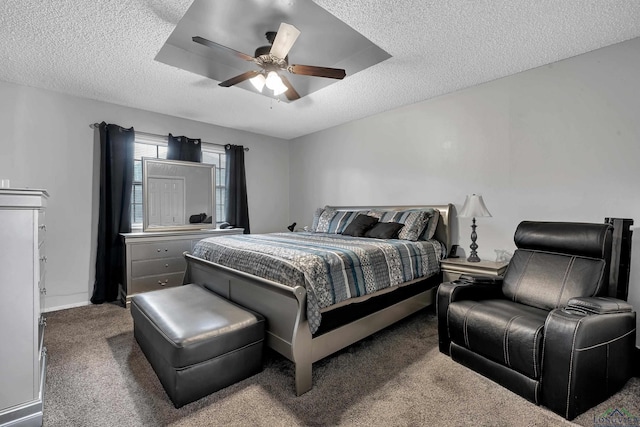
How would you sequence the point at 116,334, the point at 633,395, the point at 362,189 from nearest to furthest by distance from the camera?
the point at 633,395, the point at 116,334, the point at 362,189

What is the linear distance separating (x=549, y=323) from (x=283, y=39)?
2458mm

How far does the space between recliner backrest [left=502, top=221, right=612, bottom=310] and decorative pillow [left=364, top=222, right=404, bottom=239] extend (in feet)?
3.82

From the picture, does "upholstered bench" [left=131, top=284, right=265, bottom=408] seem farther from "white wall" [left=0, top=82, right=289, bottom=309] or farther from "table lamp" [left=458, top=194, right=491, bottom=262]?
"table lamp" [left=458, top=194, right=491, bottom=262]

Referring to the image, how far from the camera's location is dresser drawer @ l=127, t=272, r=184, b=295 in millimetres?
3600

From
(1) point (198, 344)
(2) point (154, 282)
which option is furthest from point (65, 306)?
(1) point (198, 344)

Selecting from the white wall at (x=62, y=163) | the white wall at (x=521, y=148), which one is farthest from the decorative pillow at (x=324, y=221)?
the white wall at (x=62, y=163)

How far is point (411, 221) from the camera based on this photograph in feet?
11.0

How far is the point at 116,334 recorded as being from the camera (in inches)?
108

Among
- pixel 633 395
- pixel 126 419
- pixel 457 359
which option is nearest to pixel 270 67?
pixel 126 419

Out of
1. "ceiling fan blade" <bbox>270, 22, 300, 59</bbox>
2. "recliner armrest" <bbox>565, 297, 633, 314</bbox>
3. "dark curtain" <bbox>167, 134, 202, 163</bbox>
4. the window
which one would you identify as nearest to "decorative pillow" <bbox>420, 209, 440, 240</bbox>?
"recliner armrest" <bbox>565, 297, 633, 314</bbox>

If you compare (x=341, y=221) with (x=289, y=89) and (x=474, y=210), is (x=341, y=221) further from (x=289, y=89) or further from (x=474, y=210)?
(x=289, y=89)

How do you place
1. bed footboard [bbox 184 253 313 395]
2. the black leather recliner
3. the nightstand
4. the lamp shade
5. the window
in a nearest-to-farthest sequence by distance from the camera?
the black leather recliner → bed footboard [bbox 184 253 313 395] → the nightstand → the lamp shade → the window

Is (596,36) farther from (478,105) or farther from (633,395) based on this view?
(633,395)

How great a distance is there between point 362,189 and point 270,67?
8.31 feet
